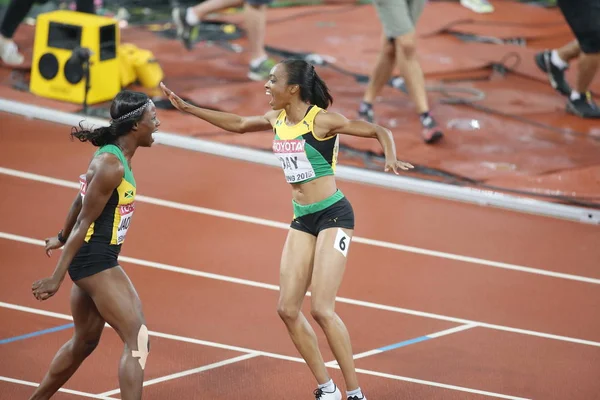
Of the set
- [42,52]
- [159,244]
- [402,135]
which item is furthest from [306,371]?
[42,52]

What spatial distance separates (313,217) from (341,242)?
224 mm

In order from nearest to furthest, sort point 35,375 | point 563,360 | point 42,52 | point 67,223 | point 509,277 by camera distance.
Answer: point 67,223
point 35,375
point 563,360
point 509,277
point 42,52

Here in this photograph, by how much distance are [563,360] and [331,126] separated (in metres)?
2.41

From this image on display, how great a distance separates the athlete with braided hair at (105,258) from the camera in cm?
547

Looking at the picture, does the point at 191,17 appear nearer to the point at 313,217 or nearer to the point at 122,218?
the point at 313,217

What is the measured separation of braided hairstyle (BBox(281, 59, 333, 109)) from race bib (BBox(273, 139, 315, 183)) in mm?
284

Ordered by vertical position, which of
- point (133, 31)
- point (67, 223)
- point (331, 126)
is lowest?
point (133, 31)

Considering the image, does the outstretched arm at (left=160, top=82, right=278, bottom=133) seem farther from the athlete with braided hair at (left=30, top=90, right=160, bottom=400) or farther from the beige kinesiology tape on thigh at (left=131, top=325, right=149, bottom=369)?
the beige kinesiology tape on thigh at (left=131, top=325, right=149, bottom=369)

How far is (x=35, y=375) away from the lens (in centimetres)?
642

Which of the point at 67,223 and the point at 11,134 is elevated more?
the point at 67,223

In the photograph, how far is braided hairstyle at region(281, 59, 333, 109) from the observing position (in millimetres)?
6086

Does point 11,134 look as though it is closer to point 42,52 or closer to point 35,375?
point 42,52

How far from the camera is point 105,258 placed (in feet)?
18.4

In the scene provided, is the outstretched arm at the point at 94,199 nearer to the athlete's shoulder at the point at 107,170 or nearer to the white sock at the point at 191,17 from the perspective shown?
the athlete's shoulder at the point at 107,170
